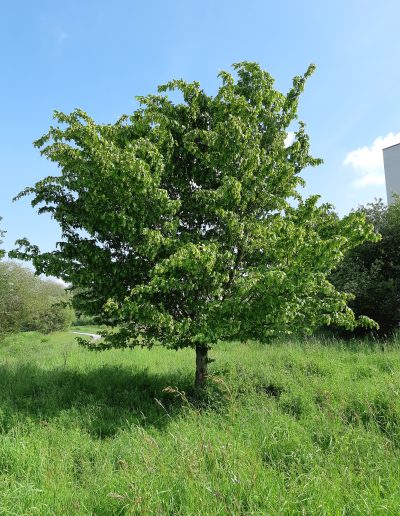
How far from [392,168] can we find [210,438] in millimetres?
31976

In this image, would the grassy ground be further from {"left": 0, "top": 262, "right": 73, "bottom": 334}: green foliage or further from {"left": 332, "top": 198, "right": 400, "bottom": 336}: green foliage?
{"left": 0, "top": 262, "right": 73, "bottom": 334}: green foliage

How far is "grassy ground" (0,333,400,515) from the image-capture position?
359 centimetres

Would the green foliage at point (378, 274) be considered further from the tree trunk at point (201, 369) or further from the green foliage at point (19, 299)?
the green foliage at point (19, 299)

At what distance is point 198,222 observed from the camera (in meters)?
8.10

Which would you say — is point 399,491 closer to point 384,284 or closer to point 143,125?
point 143,125

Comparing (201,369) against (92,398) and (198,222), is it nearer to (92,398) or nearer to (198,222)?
(92,398)

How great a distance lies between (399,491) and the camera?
11.5ft

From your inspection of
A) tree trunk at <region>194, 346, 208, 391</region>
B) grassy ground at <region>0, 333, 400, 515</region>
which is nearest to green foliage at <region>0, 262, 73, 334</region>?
grassy ground at <region>0, 333, 400, 515</region>

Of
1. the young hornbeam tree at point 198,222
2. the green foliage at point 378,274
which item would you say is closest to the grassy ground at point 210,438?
the young hornbeam tree at point 198,222

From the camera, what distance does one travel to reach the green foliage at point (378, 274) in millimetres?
16109

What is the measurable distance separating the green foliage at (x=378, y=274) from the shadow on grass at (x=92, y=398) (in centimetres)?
984

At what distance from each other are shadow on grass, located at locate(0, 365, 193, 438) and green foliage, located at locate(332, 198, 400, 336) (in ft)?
32.3

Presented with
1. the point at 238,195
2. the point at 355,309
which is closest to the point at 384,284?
the point at 355,309

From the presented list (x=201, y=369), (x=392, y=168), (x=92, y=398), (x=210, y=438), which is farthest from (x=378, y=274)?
(x=392, y=168)
